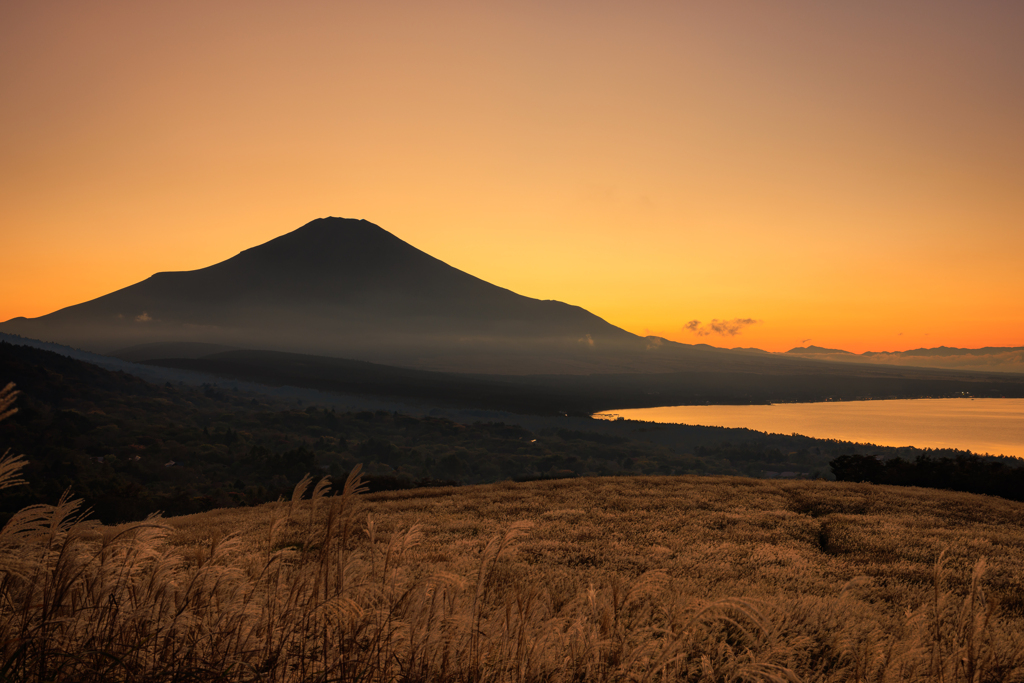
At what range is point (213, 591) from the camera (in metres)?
5.78

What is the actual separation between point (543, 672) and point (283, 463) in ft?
438

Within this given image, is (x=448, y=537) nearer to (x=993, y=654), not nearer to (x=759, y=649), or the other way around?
(x=759, y=649)

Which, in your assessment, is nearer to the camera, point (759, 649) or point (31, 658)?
point (31, 658)

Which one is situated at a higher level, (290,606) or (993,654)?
Answer: (290,606)

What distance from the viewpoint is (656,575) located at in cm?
488

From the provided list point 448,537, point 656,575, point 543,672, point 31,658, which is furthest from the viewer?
point 448,537

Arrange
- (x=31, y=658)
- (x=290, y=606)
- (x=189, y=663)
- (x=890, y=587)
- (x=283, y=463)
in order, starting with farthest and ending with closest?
(x=283, y=463) < (x=890, y=587) < (x=290, y=606) < (x=189, y=663) < (x=31, y=658)

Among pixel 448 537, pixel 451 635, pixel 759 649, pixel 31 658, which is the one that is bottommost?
pixel 448 537

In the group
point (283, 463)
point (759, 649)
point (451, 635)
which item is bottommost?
point (283, 463)

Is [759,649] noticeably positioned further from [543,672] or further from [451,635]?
[451,635]

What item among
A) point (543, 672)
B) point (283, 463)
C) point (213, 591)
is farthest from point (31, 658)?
point (283, 463)

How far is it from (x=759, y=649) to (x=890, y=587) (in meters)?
5.92

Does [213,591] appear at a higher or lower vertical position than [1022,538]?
higher

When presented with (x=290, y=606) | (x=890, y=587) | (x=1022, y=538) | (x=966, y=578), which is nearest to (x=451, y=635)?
(x=290, y=606)
